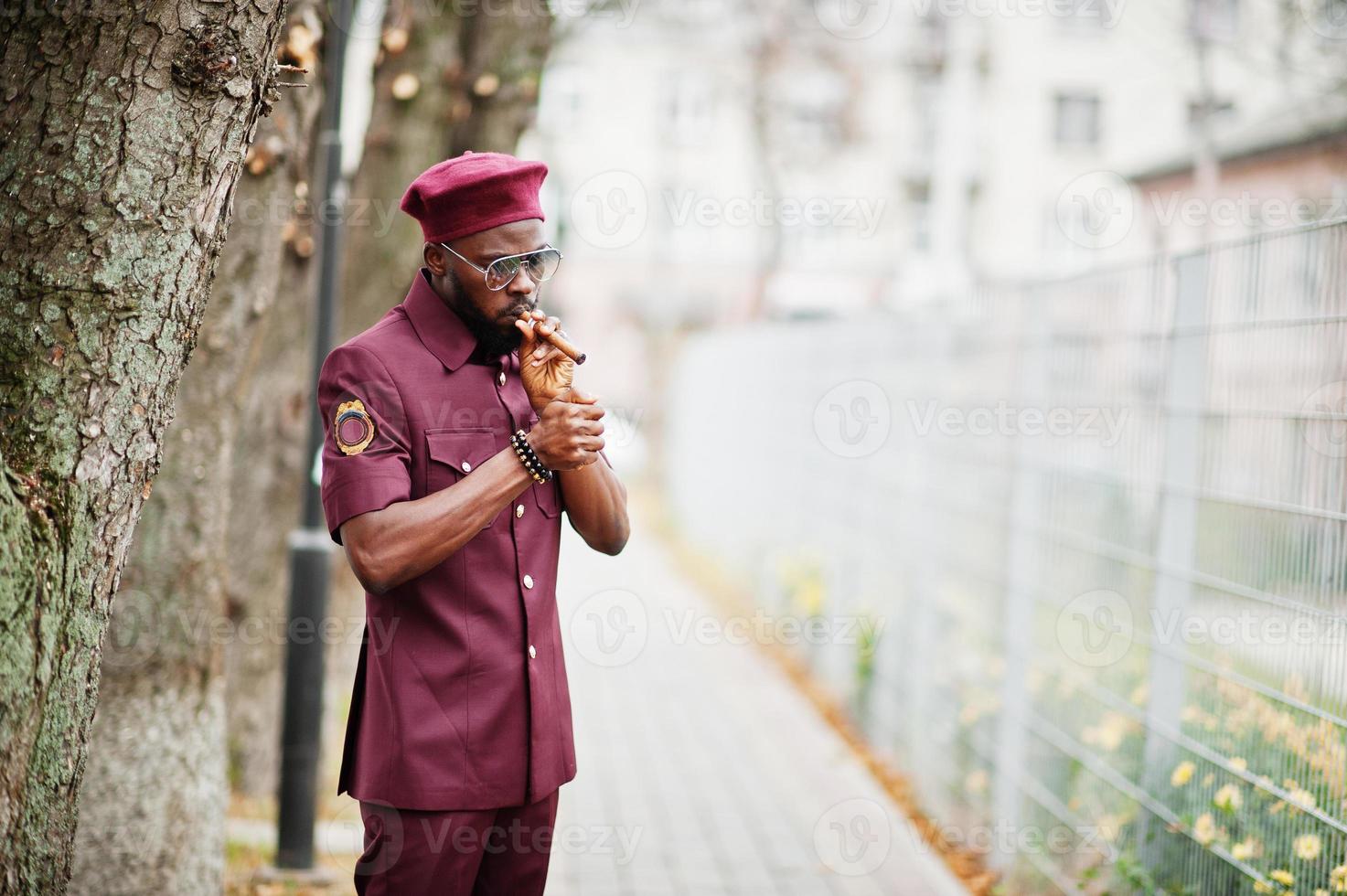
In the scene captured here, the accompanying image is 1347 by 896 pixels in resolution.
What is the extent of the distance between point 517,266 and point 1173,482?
2604mm

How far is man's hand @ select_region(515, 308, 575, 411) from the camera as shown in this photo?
9.09 ft

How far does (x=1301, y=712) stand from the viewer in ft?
12.0

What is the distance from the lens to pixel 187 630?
438 centimetres

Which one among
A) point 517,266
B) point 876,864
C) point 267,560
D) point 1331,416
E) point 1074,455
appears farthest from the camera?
point 267,560

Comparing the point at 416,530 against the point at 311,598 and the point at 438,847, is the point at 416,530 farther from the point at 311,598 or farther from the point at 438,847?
the point at 311,598

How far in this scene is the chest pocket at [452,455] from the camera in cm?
276

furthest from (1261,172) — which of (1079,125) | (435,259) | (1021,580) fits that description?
(435,259)

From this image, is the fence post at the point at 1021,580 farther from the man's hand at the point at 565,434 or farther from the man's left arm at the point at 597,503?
the man's hand at the point at 565,434

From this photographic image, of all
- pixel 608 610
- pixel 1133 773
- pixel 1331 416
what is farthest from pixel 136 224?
pixel 608 610

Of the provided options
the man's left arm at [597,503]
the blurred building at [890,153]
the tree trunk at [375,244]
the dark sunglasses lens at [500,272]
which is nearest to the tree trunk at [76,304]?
the dark sunglasses lens at [500,272]

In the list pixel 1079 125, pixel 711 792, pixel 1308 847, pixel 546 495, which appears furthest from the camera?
pixel 1079 125

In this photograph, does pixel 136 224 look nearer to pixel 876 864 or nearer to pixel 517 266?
pixel 517 266

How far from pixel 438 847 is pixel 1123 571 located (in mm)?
2883

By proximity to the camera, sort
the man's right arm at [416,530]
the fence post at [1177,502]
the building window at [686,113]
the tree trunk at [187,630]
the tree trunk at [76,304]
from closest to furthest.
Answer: the tree trunk at [76,304] → the man's right arm at [416,530] → the tree trunk at [187,630] → the fence post at [1177,502] → the building window at [686,113]
